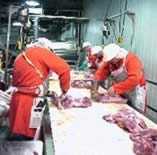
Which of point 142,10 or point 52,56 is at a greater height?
point 142,10

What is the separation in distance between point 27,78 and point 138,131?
1.84 meters

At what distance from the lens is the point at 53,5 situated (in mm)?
18719

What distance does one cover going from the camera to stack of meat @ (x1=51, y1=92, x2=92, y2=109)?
190 inches

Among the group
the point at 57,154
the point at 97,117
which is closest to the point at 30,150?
the point at 57,154

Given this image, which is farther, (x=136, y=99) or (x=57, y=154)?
(x=136, y=99)

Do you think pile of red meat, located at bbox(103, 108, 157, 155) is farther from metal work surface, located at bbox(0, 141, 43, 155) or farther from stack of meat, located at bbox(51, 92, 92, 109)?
metal work surface, located at bbox(0, 141, 43, 155)

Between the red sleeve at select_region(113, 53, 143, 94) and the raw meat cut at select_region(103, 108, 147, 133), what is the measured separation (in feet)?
4.46

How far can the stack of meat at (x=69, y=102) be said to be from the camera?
4816mm

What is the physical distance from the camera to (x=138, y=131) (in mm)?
3623

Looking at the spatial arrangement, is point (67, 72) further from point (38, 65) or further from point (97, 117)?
point (97, 117)

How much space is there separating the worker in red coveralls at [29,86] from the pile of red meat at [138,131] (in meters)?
1.07

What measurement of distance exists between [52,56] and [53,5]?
14.3m

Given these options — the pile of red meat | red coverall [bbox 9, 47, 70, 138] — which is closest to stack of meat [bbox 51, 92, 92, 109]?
red coverall [bbox 9, 47, 70, 138]

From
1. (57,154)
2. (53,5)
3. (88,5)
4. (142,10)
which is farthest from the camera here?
(53,5)
